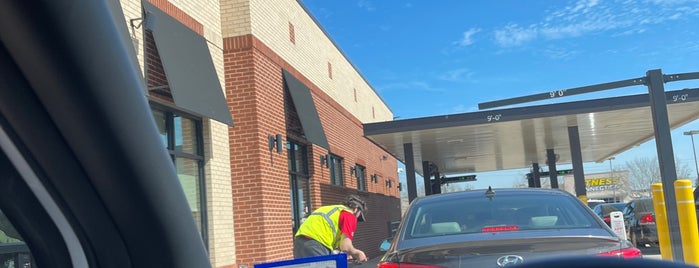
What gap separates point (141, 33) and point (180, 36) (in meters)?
0.62

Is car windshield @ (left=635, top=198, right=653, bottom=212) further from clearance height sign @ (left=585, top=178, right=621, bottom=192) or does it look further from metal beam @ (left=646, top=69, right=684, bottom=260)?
clearance height sign @ (left=585, top=178, right=621, bottom=192)

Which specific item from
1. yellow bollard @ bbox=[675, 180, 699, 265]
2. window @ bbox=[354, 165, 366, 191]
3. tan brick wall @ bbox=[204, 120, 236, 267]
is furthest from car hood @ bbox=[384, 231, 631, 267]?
window @ bbox=[354, 165, 366, 191]

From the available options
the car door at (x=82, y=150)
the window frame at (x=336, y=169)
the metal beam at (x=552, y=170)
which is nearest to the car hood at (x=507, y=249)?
the car door at (x=82, y=150)

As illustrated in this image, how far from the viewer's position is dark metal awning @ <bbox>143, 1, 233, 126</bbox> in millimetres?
8984

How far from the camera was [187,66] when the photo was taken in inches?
375

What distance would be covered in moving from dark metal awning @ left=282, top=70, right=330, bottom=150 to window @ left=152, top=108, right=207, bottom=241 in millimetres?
3457

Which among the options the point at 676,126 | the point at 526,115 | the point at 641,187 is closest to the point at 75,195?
the point at 526,115

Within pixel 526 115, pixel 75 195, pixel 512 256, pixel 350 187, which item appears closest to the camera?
pixel 75 195

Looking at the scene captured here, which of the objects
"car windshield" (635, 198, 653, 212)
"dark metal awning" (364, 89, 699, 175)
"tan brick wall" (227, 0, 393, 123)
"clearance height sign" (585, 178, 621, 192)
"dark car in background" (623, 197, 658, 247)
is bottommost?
"dark car in background" (623, 197, 658, 247)

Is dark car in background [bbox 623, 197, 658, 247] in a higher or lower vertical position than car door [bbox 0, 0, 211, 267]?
lower

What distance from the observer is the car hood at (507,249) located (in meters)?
4.13

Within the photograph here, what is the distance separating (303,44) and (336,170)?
12.2ft

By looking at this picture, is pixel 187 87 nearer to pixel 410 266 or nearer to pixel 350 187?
pixel 410 266

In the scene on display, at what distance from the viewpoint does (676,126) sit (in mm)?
22125
